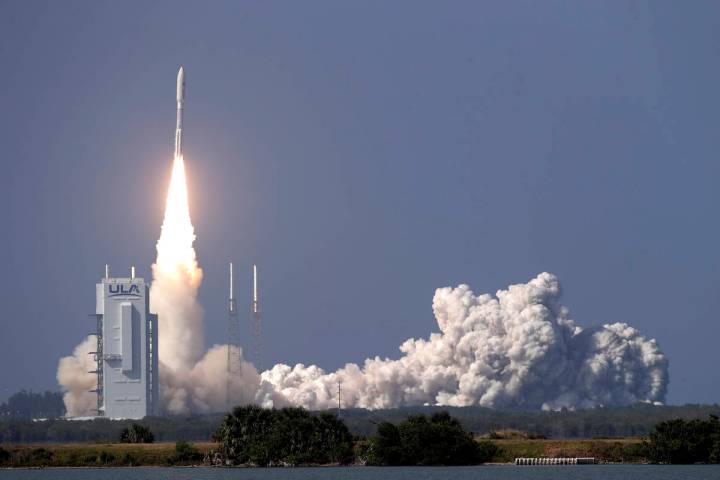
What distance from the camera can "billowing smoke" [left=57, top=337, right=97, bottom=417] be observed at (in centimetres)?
16862

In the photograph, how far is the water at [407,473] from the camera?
342ft

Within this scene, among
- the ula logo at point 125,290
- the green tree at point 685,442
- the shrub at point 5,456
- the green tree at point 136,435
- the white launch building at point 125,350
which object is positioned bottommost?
the green tree at point 685,442

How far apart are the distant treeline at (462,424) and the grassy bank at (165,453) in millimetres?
19066

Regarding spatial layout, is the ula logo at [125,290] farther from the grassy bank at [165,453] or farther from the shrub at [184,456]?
the shrub at [184,456]

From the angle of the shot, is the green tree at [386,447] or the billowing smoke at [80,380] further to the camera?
the billowing smoke at [80,380]

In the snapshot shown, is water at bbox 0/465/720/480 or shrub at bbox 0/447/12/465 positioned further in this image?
shrub at bbox 0/447/12/465

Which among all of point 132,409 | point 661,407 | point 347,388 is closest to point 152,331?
point 132,409

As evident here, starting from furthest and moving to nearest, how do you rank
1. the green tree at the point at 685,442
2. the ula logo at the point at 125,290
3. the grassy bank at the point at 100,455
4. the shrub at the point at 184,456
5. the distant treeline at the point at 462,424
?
1. the ula logo at the point at 125,290
2. the distant treeline at the point at 462,424
3. the grassy bank at the point at 100,455
4. the shrub at the point at 184,456
5. the green tree at the point at 685,442

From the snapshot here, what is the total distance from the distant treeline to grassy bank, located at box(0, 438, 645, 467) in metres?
19.1

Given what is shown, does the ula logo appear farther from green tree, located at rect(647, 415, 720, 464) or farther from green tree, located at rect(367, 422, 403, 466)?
green tree, located at rect(647, 415, 720, 464)

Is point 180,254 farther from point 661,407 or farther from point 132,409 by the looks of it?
point 661,407

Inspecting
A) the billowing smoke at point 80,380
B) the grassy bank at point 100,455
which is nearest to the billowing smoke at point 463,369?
the billowing smoke at point 80,380

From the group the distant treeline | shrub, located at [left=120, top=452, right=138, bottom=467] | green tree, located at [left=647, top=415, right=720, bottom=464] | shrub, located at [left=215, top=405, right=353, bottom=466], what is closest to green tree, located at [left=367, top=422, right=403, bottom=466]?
shrub, located at [left=215, top=405, right=353, bottom=466]

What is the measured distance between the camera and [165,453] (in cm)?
12369
